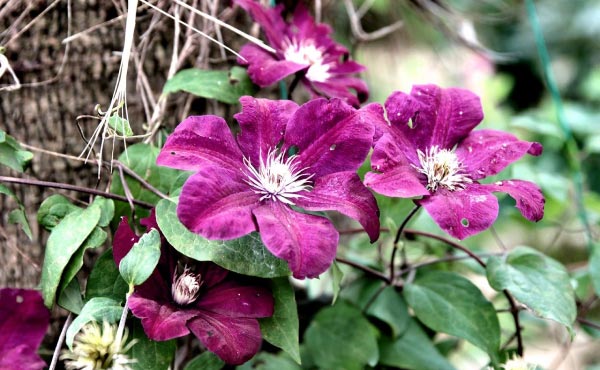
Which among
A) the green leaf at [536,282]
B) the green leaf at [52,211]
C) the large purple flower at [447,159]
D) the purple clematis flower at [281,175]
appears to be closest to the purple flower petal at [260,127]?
the purple clematis flower at [281,175]

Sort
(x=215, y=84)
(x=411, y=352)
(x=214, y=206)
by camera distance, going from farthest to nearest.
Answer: (x=411, y=352), (x=215, y=84), (x=214, y=206)

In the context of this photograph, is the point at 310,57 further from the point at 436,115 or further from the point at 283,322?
the point at 283,322

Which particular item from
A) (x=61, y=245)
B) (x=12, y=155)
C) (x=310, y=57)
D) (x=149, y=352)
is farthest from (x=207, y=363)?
(x=310, y=57)

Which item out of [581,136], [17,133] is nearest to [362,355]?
[17,133]

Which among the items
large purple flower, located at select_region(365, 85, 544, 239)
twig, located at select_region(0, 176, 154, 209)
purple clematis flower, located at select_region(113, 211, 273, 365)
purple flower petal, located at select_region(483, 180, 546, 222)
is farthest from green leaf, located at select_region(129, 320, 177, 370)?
purple flower petal, located at select_region(483, 180, 546, 222)

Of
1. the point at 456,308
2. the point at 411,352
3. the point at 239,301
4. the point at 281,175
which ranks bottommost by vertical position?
the point at 411,352

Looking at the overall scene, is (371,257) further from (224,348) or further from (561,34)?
(561,34)

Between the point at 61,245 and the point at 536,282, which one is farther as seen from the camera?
the point at 536,282
